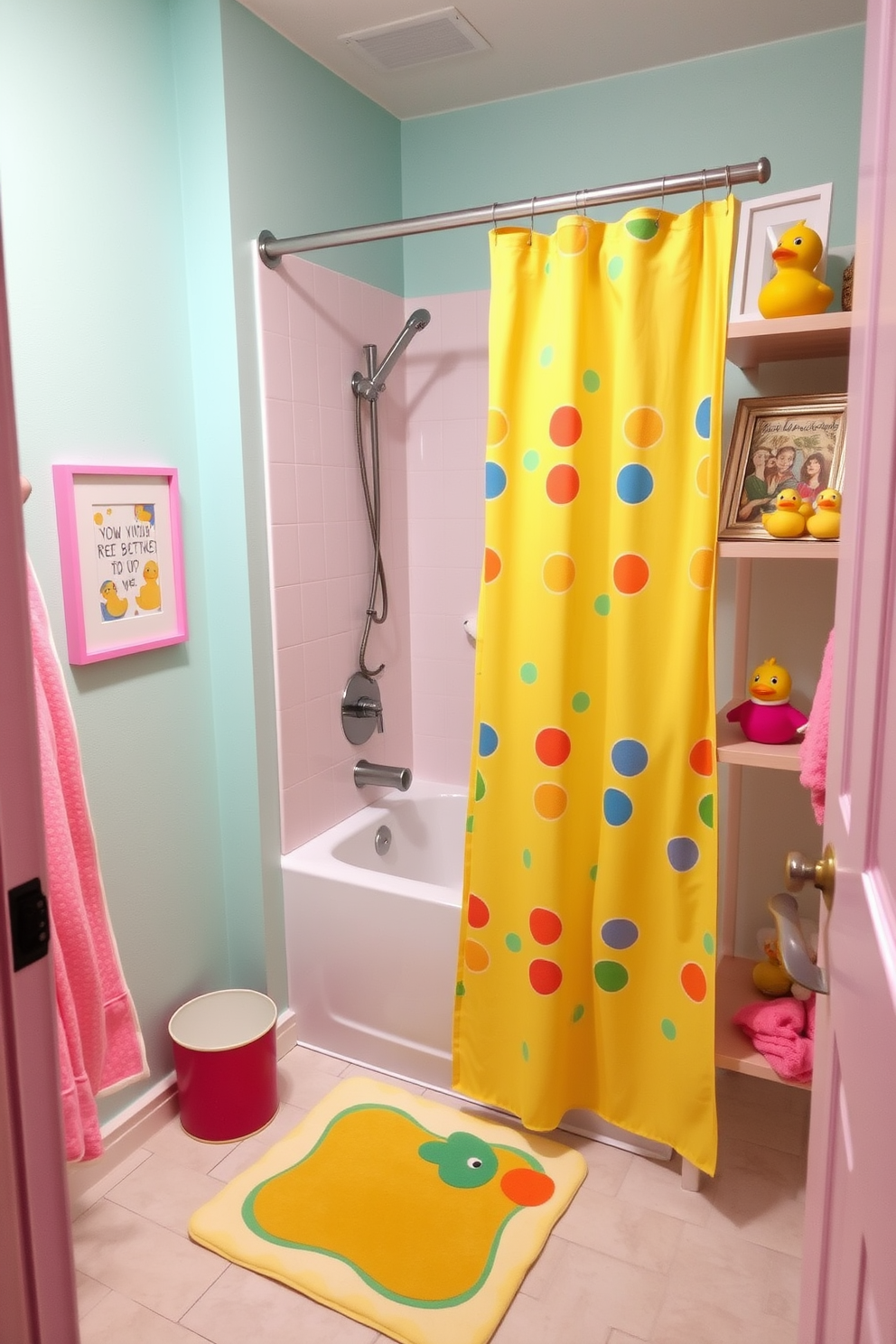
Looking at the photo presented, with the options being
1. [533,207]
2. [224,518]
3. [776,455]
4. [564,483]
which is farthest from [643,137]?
[224,518]

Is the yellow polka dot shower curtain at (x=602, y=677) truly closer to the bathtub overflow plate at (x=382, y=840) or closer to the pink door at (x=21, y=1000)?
the bathtub overflow plate at (x=382, y=840)

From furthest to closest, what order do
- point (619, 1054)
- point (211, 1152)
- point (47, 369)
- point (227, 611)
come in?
point (227, 611), point (211, 1152), point (619, 1054), point (47, 369)

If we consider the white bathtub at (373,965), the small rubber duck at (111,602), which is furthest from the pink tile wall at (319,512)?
the small rubber duck at (111,602)

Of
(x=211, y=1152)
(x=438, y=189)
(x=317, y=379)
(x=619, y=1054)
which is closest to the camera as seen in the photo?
(x=619, y=1054)

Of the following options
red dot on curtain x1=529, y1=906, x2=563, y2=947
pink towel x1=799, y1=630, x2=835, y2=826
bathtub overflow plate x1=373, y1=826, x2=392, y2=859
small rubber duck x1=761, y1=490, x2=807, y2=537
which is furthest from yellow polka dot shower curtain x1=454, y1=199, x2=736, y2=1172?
bathtub overflow plate x1=373, y1=826, x2=392, y2=859

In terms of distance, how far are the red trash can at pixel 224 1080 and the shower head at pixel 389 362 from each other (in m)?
1.60

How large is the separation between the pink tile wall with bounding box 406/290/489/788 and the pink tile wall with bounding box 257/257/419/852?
0.09 metres

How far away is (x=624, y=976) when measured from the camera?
75.6 inches

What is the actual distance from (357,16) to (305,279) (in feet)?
1.87

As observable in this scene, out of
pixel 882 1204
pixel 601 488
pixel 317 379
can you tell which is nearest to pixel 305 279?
pixel 317 379

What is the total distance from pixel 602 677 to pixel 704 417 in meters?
0.53

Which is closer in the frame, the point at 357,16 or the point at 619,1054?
the point at 619,1054

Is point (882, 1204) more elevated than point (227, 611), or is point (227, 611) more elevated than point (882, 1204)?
point (227, 611)

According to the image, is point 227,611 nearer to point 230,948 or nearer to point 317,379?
point 317,379
